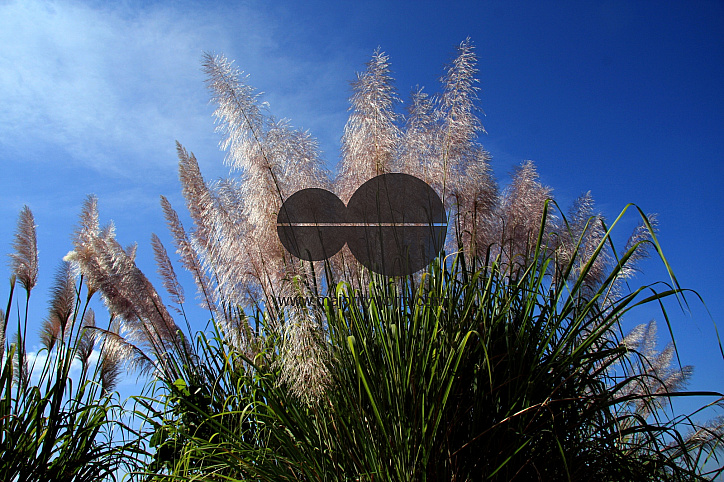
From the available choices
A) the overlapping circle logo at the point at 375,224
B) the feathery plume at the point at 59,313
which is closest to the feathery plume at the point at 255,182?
the overlapping circle logo at the point at 375,224

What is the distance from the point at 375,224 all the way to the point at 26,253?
2056 mm

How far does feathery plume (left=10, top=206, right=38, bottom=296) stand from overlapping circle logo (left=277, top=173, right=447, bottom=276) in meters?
1.47

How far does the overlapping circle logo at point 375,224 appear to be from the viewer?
229 centimetres

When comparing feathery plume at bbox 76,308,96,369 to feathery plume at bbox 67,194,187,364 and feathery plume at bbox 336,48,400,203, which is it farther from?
feathery plume at bbox 336,48,400,203

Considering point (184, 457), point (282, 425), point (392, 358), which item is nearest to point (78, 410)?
point (184, 457)

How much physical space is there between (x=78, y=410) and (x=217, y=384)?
0.72 m

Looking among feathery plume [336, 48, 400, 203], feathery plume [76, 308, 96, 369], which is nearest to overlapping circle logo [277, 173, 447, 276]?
feathery plume [336, 48, 400, 203]

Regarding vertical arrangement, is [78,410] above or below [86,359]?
below

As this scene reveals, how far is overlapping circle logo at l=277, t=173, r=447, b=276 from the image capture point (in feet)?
7.50

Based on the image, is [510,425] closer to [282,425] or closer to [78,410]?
[282,425]

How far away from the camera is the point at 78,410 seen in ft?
8.64

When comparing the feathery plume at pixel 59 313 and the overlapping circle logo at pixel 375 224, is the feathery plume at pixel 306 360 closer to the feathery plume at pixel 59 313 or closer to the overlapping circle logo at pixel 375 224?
the overlapping circle logo at pixel 375 224

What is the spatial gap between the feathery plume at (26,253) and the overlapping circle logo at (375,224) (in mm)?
1469

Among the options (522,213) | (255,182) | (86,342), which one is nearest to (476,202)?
(522,213)
